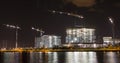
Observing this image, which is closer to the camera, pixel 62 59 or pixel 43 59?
pixel 43 59

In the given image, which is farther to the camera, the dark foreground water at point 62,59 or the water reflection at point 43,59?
the water reflection at point 43,59

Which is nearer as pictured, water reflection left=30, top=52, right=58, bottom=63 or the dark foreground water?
the dark foreground water

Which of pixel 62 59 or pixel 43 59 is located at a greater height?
pixel 43 59
